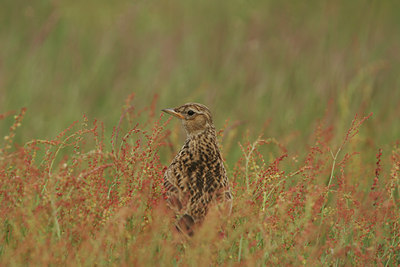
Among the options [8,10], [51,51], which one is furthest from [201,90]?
[8,10]

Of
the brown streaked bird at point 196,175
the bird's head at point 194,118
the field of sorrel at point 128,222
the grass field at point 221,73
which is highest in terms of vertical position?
the grass field at point 221,73

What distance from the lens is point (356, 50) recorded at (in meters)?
9.39

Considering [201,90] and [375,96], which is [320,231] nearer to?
[201,90]

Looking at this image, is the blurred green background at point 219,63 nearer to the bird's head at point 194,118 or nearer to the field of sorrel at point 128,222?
the bird's head at point 194,118

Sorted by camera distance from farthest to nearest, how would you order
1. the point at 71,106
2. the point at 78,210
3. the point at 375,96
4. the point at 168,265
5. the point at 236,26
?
the point at 236,26 → the point at 375,96 → the point at 71,106 → the point at 78,210 → the point at 168,265

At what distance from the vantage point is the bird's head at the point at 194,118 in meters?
5.76

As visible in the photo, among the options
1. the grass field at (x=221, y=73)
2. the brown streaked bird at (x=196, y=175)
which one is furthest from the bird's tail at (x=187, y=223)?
the grass field at (x=221, y=73)

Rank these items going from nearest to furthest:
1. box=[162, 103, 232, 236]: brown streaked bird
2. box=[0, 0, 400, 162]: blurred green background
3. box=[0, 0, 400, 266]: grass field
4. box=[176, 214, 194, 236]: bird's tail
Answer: box=[176, 214, 194, 236]: bird's tail → box=[162, 103, 232, 236]: brown streaked bird → box=[0, 0, 400, 266]: grass field → box=[0, 0, 400, 162]: blurred green background

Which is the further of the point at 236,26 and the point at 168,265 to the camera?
the point at 236,26

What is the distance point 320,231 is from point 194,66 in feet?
17.5

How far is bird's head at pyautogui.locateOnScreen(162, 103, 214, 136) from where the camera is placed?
18.9ft

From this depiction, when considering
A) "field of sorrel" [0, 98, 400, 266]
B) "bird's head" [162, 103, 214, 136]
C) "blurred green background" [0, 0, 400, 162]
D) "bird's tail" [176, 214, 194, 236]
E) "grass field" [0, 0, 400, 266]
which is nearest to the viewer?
"field of sorrel" [0, 98, 400, 266]

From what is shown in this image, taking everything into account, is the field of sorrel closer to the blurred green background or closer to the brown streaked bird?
the brown streaked bird

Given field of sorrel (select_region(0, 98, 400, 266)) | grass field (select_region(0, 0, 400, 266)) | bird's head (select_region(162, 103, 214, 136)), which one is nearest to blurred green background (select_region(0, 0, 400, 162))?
grass field (select_region(0, 0, 400, 266))
